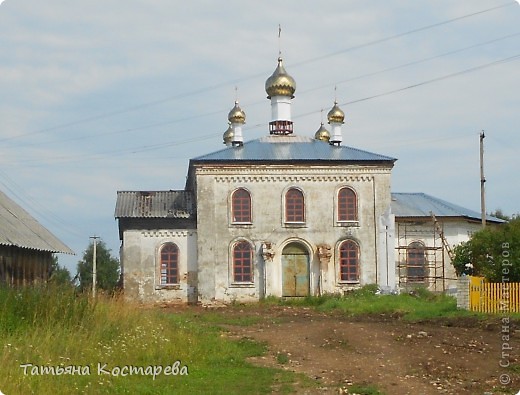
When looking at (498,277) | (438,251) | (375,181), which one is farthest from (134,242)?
(498,277)

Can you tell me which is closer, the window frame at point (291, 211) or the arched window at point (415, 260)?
the window frame at point (291, 211)

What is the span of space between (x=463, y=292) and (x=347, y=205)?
9633 mm

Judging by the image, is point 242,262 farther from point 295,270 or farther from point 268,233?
point 295,270

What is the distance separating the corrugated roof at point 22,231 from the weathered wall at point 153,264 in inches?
178

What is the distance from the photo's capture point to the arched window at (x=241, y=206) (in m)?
29.8

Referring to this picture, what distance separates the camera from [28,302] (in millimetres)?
12961

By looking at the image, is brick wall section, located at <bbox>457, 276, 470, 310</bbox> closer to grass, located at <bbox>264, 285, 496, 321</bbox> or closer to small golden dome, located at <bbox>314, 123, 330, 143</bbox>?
grass, located at <bbox>264, 285, 496, 321</bbox>

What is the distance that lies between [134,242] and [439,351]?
17741mm

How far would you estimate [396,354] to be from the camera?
13.8 m

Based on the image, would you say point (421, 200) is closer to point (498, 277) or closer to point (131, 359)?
point (498, 277)

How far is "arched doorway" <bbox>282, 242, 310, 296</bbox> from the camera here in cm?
2961

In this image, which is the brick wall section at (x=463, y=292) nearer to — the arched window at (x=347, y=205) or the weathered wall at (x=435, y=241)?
the arched window at (x=347, y=205)

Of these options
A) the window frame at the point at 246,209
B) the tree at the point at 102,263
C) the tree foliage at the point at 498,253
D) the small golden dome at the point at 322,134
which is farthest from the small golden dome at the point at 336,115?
the tree at the point at 102,263

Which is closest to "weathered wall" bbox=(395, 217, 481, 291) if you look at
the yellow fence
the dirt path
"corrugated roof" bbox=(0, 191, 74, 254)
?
the yellow fence
